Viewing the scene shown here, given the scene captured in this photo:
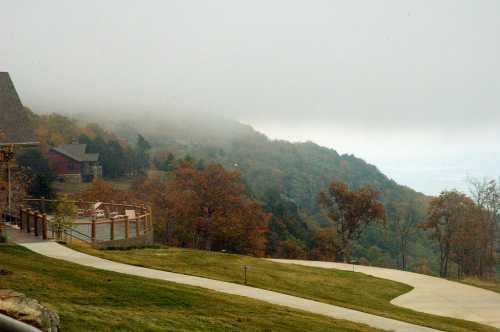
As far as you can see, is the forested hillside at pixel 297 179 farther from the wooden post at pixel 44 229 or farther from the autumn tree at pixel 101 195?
the wooden post at pixel 44 229

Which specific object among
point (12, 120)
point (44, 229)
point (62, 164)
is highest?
point (12, 120)

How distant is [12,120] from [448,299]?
71.7ft

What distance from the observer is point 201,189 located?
161 feet

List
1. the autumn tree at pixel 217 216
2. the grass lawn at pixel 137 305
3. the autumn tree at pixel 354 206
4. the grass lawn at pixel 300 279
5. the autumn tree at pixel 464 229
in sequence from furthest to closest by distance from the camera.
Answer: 1. the autumn tree at pixel 354 206
2. the autumn tree at pixel 464 229
3. the autumn tree at pixel 217 216
4. the grass lawn at pixel 300 279
5. the grass lawn at pixel 137 305

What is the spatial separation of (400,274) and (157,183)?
4085 centimetres

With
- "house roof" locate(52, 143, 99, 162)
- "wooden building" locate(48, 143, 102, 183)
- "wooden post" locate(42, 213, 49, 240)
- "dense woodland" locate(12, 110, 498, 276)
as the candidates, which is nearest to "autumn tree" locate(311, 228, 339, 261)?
"dense woodland" locate(12, 110, 498, 276)

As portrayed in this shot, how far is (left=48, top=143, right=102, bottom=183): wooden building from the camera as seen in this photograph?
65.3 metres

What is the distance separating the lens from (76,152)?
227 feet

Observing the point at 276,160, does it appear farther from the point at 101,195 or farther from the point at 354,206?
the point at 101,195

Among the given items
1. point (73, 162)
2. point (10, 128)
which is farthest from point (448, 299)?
point (73, 162)

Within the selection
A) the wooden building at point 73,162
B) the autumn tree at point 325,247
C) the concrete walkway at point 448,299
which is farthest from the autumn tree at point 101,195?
the concrete walkway at point 448,299

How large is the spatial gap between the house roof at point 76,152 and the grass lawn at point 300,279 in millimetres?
47101

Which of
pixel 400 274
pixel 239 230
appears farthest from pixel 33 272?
pixel 239 230

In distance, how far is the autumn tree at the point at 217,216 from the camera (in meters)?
47.0
